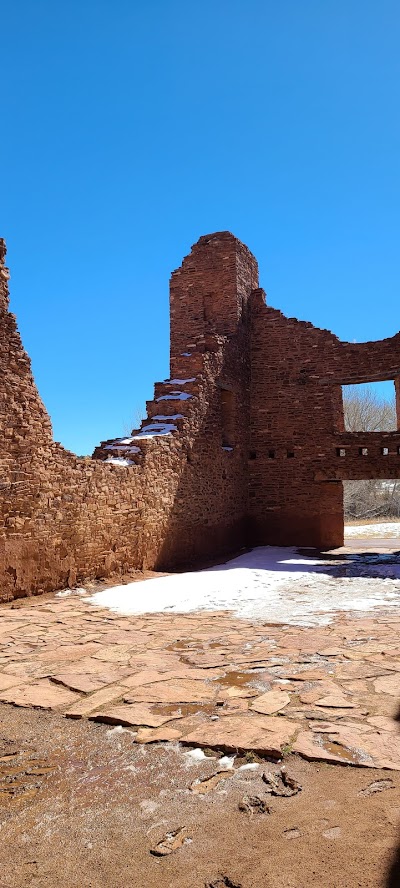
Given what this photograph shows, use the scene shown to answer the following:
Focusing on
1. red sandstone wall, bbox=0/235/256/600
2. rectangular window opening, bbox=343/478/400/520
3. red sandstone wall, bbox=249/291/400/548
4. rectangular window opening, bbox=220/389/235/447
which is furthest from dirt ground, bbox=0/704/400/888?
rectangular window opening, bbox=343/478/400/520

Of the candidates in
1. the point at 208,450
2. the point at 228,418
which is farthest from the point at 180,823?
the point at 228,418

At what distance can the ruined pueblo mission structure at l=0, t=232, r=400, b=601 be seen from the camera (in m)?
8.26

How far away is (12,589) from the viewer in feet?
25.6

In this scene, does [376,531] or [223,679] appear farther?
[376,531]

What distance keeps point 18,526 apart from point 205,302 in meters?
9.02

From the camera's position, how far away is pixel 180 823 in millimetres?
2539

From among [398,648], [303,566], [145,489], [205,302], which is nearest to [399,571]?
[303,566]

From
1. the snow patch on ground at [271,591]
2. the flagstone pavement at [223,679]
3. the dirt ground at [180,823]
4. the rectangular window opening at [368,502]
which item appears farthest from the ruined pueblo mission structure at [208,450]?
the rectangular window opening at [368,502]

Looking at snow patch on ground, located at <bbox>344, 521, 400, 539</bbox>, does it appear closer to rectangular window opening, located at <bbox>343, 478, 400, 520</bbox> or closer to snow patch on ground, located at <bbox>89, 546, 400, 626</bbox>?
rectangular window opening, located at <bbox>343, 478, 400, 520</bbox>

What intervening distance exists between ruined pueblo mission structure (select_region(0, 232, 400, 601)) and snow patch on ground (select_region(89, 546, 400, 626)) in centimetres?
102

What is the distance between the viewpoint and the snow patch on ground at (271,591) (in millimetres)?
7316

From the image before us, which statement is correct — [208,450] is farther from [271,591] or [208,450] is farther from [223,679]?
[223,679]

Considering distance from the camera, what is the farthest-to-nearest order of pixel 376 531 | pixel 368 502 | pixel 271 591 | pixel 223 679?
pixel 368 502
pixel 376 531
pixel 271 591
pixel 223 679

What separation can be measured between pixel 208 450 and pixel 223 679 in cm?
878
